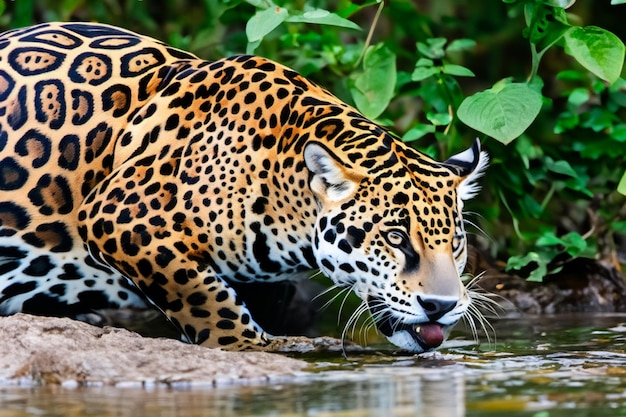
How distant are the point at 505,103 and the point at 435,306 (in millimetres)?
1835

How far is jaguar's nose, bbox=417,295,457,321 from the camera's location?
541 cm

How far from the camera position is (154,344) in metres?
5.29

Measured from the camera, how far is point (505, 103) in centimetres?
685

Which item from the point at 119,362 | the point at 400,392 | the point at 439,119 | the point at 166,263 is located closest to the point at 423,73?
the point at 439,119

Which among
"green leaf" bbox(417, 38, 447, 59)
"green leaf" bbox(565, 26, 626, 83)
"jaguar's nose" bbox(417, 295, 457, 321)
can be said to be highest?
"green leaf" bbox(417, 38, 447, 59)

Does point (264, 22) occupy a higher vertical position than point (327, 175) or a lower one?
higher

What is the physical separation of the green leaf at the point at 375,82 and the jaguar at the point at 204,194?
3.14 feet

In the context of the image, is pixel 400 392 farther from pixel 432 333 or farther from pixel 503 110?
pixel 503 110

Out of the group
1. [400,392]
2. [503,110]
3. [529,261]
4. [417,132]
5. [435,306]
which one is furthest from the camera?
[529,261]

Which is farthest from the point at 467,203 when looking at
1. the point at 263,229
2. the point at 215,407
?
the point at 215,407

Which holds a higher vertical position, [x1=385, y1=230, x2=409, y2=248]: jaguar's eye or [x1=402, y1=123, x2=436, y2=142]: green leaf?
[x1=402, y1=123, x2=436, y2=142]: green leaf

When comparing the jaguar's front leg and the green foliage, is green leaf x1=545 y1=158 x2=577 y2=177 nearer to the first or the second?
the green foliage

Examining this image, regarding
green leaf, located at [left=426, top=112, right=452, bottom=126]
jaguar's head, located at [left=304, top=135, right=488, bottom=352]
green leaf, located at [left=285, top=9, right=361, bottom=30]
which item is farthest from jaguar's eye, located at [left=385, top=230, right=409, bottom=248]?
green leaf, located at [left=426, top=112, right=452, bottom=126]

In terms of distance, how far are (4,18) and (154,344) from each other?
465 centimetres
